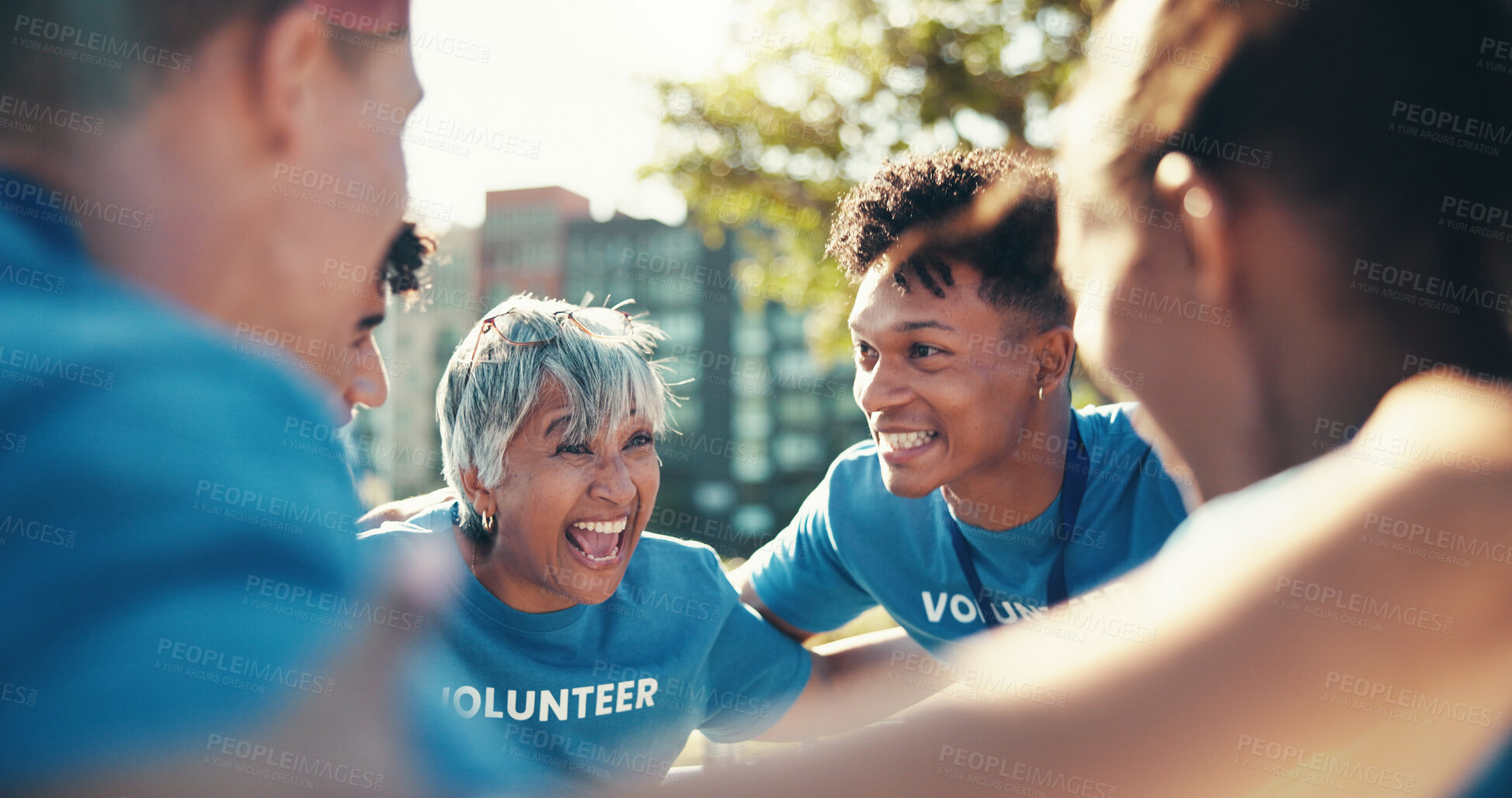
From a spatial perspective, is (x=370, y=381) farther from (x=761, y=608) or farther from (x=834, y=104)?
(x=834, y=104)

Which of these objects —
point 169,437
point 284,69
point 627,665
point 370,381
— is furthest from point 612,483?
point 169,437

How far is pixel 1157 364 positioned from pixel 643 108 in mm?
6532

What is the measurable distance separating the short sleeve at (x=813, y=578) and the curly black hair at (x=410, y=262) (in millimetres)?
1071

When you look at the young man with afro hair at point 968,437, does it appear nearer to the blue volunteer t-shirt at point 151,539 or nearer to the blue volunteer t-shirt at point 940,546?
the blue volunteer t-shirt at point 940,546

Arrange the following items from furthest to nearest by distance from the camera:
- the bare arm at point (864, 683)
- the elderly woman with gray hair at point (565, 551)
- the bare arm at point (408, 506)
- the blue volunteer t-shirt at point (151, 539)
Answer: the bare arm at point (864, 683)
the bare arm at point (408, 506)
the elderly woman with gray hair at point (565, 551)
the blue volunteer t-shirt at point (151, 539)

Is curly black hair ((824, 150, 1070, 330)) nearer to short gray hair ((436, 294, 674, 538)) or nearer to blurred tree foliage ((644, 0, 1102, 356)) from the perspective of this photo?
short gray hair ((436, 294, 674, 538))

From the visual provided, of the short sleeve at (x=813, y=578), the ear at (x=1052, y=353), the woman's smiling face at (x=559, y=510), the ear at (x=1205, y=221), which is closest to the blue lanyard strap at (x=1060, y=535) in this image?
the ear at (x=1052, y=353)

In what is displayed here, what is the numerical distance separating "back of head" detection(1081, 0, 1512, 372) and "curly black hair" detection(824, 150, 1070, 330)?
1118 mm

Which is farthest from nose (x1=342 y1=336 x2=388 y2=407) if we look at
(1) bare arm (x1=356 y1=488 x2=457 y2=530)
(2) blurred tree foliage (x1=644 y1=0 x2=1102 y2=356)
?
(2) blurred tree foliage (x1=644 y1=0 x2=1102 y2=356)

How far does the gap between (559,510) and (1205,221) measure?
149 cm

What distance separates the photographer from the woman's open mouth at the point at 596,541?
1967 millimetres

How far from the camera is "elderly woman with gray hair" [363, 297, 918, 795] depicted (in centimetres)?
194

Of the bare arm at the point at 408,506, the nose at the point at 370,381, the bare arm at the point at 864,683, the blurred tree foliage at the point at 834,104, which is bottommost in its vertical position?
the bare arm at the point at 864,683

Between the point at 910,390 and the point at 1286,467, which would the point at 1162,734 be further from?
the point at 910,390
